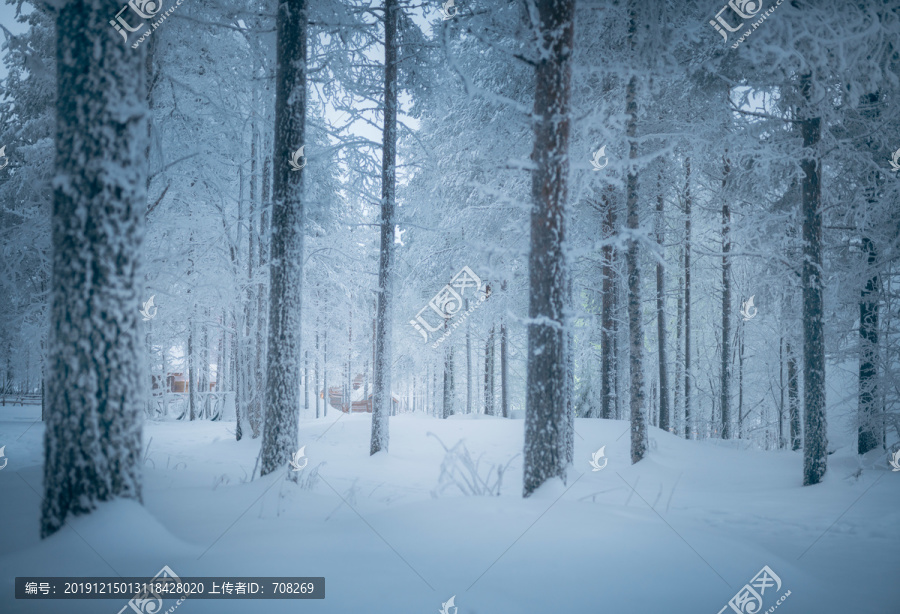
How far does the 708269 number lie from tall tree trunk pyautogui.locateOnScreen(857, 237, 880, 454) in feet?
35.9

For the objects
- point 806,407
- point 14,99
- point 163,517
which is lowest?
point 163,517

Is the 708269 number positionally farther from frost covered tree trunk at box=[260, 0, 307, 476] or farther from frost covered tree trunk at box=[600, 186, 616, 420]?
frost covered tree trunk at box=[600, 186, 616, 420]

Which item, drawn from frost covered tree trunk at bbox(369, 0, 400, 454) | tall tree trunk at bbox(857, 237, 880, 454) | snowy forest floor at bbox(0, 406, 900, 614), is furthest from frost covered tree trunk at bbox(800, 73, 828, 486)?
frost covered tree trunk at bbox(369, 0, 400, 454)

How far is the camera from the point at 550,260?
5039 mm

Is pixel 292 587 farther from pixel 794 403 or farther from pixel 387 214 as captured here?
pixel 794 403

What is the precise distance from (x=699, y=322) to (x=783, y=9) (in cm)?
2107

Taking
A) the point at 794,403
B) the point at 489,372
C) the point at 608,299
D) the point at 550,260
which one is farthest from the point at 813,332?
the point at 489,372

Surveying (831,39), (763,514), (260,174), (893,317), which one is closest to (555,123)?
(831,39)

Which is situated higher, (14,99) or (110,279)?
(14,99)

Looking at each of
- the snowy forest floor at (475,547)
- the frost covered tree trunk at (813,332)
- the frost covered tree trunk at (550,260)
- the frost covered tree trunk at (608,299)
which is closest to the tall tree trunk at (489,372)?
the frost covered tree trunk at (608,299)

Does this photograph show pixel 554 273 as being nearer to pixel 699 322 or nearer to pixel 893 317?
pixel 893 317

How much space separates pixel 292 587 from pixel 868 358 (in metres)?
11.5

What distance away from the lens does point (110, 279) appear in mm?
3309

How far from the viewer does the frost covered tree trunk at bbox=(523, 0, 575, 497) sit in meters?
5.00
